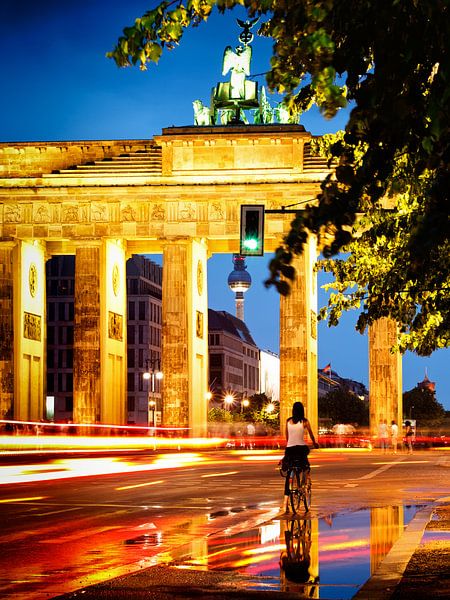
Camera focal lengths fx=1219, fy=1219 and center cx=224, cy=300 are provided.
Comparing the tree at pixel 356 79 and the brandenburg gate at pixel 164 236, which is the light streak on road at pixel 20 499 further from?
the brandenburg gate at pixel 164 236

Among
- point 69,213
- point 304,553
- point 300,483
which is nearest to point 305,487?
point 300,483

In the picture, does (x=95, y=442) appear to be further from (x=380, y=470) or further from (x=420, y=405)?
(x=420, y=405)

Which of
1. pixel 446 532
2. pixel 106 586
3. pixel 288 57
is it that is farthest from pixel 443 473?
pixel 288 57

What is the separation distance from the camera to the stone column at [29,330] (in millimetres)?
69625

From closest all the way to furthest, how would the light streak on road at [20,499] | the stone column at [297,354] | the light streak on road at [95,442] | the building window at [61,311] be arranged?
1. the light streak on road at [20,499]
2. the light streak on road at [95,442]
3. the stone column at [297,354]
4. the building window at [61,311]

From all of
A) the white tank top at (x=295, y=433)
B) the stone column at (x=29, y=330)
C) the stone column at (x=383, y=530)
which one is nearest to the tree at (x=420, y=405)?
the stone column at (x=29, y=330)

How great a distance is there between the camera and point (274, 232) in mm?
68812

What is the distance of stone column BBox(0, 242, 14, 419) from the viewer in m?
68.8

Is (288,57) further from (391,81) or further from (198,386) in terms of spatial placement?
(198,386)

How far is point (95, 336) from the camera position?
2749 inches

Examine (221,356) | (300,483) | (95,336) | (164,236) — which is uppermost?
(164,236)

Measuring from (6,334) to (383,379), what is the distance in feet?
70.9

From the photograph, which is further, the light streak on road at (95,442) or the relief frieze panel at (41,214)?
the relief frieze panel at (41,214)

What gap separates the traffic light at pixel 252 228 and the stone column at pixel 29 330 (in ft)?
135
